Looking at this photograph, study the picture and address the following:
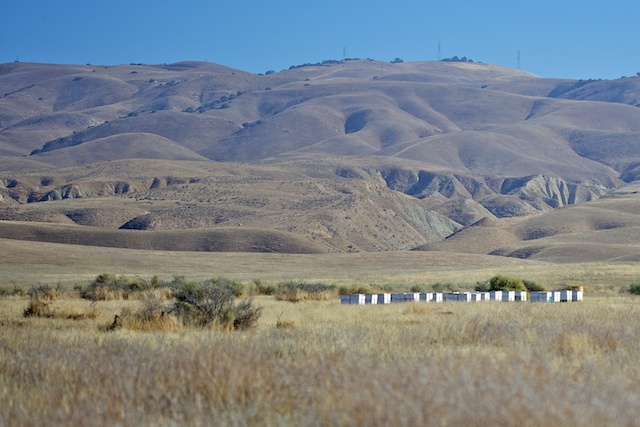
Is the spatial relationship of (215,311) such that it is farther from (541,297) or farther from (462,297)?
(541,297)

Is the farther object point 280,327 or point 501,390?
point 280,327

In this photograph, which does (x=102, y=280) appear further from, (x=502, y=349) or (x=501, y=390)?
(x=501, y=390)

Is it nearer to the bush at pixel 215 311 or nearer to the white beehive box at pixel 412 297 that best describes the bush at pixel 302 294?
the white beehive box at pixel 412 297

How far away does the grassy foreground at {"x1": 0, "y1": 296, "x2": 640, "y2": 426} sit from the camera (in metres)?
8.05

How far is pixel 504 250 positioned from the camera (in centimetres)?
11794

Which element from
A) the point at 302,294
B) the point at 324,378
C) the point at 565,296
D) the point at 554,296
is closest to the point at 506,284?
the point at 565,296

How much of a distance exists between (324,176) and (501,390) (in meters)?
174

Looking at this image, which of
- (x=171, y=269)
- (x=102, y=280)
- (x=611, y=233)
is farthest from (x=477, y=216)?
(x=102, y=280)

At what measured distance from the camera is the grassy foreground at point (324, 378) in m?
8.05

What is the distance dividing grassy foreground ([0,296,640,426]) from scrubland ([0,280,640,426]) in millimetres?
22

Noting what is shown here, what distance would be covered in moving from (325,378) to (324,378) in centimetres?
2

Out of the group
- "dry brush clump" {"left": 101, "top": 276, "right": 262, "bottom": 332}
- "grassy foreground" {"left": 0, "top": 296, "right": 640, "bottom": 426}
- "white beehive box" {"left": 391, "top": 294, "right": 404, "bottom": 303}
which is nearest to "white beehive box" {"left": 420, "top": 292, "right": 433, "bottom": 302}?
"white beehive box" {"left": 391, "top": 294, "right": 404, "bottom": 303}

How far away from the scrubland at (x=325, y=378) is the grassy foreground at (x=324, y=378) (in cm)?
2

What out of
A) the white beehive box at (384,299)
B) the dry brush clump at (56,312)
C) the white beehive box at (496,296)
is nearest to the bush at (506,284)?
the white beehive box at (496,296)
